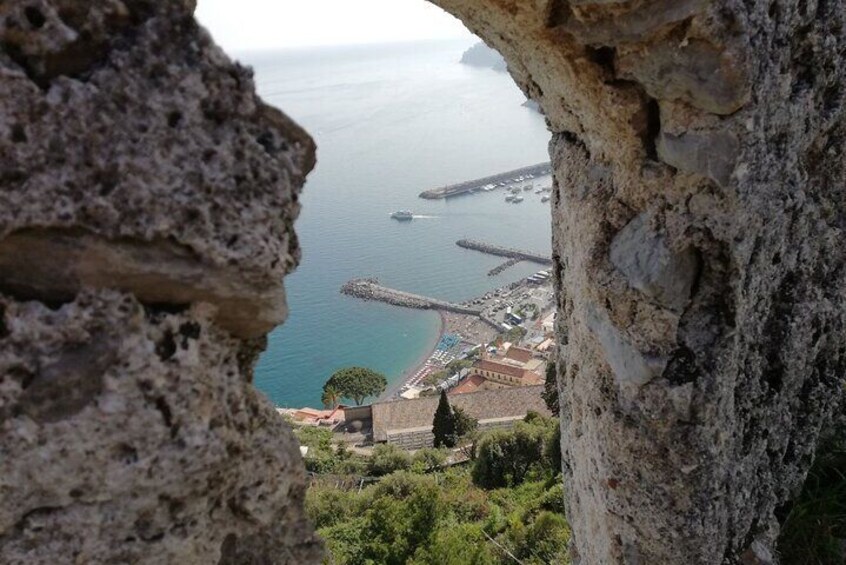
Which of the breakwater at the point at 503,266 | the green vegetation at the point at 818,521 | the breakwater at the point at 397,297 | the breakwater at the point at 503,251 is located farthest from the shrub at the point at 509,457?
the breakwater at the point at 503,251

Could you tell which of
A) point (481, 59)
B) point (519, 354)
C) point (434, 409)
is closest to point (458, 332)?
point (519, 354)

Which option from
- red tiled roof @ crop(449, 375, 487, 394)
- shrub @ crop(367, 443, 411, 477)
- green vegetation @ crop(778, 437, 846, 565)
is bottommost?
red tiled roof @ crop(449, 375, 487, 394)

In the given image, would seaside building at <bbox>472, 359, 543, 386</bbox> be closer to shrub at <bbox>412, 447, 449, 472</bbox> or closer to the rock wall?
shrub at <bbox>412, 447, 449, 472</bbox>

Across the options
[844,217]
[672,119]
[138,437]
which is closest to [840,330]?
[844,217]

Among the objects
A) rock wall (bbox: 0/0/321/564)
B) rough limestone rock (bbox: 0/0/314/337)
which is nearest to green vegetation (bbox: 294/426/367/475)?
rock wall (bbox: 0/0/321/564)

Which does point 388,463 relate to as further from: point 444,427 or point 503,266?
point 503,266

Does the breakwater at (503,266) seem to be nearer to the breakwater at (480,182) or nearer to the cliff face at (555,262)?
the breakwater at (480,182)
